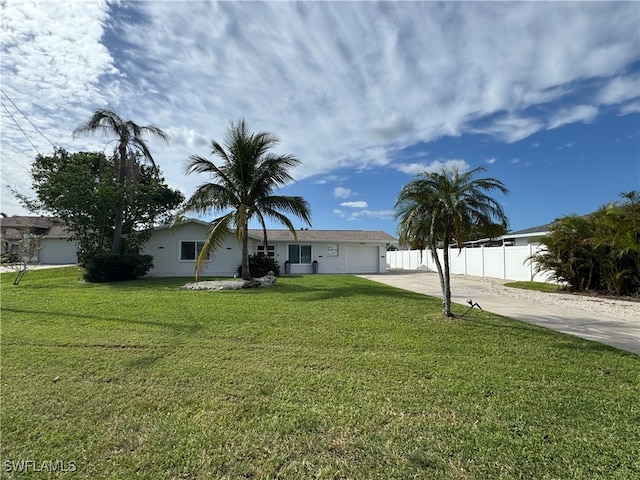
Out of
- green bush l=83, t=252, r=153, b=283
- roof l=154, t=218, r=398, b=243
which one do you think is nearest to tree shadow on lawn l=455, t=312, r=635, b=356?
green bush l=83, t=252, r=153, b=283

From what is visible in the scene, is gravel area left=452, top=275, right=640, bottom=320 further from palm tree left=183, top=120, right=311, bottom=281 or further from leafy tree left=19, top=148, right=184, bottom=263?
leafy tree left=19, top=148, right=184, bottom=263

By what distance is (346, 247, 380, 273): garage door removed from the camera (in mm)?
25033

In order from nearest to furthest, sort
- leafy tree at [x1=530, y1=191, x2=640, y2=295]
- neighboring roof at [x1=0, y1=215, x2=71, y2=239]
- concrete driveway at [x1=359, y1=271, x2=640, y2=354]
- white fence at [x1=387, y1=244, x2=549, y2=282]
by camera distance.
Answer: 1. concrete driveway at [x1=359, y1=271, x2=640, y2=354]
2. leafy tree at [x1=530, y1=191, x2=640, y2=295]
3. white fence at [x1=387, y1=244, x2=549, y2=282]
4. neighboring roof at [x1=0, y1=215, x2=71, y2=239]

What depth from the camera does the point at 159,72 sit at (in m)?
9.81

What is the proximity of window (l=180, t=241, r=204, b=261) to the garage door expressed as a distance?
10556 mm

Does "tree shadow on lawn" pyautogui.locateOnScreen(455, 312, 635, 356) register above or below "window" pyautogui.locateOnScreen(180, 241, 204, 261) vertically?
below

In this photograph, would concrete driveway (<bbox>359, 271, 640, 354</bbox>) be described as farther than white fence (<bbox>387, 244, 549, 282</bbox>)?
No

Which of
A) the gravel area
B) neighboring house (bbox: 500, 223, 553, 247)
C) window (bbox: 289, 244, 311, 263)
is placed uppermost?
neighboring house (bbox: 500, 223, 553, 247)

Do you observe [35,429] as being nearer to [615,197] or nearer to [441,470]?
[441,470]

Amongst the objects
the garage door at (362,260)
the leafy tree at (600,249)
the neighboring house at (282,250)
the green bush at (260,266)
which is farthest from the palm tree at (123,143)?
the leafy tree at (600,249)

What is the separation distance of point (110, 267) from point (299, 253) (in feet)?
38.9

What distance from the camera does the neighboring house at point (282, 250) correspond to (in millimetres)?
20203

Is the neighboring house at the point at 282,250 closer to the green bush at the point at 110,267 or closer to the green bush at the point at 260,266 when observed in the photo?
the green bush at the point at 260,266

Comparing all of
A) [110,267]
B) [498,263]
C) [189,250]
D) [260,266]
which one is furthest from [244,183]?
[498,263]
